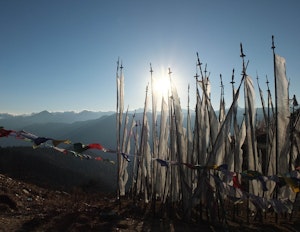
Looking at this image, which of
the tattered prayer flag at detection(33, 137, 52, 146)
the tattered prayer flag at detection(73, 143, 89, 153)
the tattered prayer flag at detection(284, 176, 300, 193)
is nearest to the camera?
the tattered prayer flag at detection(284, 176, 300, 193)

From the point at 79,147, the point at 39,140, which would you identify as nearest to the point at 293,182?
the point at 79,147

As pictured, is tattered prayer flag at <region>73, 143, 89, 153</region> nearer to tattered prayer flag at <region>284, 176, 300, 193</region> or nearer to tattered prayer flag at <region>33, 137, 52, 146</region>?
tattered prayer flag at <region>33, 137, 52, 146</region>

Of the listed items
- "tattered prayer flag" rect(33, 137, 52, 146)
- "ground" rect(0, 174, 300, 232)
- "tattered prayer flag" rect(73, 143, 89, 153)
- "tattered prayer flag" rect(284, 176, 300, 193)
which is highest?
"tattered prayer flag" rect(33, 137, 52, 146)

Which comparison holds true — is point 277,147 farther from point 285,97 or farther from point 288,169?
point 285,97

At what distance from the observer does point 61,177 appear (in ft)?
112

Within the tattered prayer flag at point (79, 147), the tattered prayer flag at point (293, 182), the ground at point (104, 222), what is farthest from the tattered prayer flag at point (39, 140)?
the tattered prayer flag at point (293, 182)

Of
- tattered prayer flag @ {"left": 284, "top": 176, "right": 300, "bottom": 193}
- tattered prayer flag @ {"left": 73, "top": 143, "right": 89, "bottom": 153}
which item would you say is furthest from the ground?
tattered prayer flag @ {"left": 284, "top": 176, "right": 300, "bottom": 193}

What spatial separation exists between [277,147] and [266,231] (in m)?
1.94

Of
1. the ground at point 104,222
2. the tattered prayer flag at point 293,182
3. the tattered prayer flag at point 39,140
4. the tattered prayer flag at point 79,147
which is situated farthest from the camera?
the ground at point 104,222

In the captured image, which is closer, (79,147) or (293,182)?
(293,182)

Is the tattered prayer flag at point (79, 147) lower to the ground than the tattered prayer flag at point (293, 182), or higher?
higher

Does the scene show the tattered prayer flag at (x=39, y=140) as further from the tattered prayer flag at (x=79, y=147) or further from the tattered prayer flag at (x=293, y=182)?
the tattered prayer flag at (x=293, y=182)

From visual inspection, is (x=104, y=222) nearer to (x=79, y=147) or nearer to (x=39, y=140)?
(x=79, y=147)

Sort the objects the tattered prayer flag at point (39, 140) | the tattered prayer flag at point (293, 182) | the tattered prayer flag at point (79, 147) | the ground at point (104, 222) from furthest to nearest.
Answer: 1. the ground at point (104, 222)
2. the tattered prayer flag at point (79, 147)
3. the tattered prayer flag at point (39, 140)
4. the tattered prayer flag at point (293, 182)
